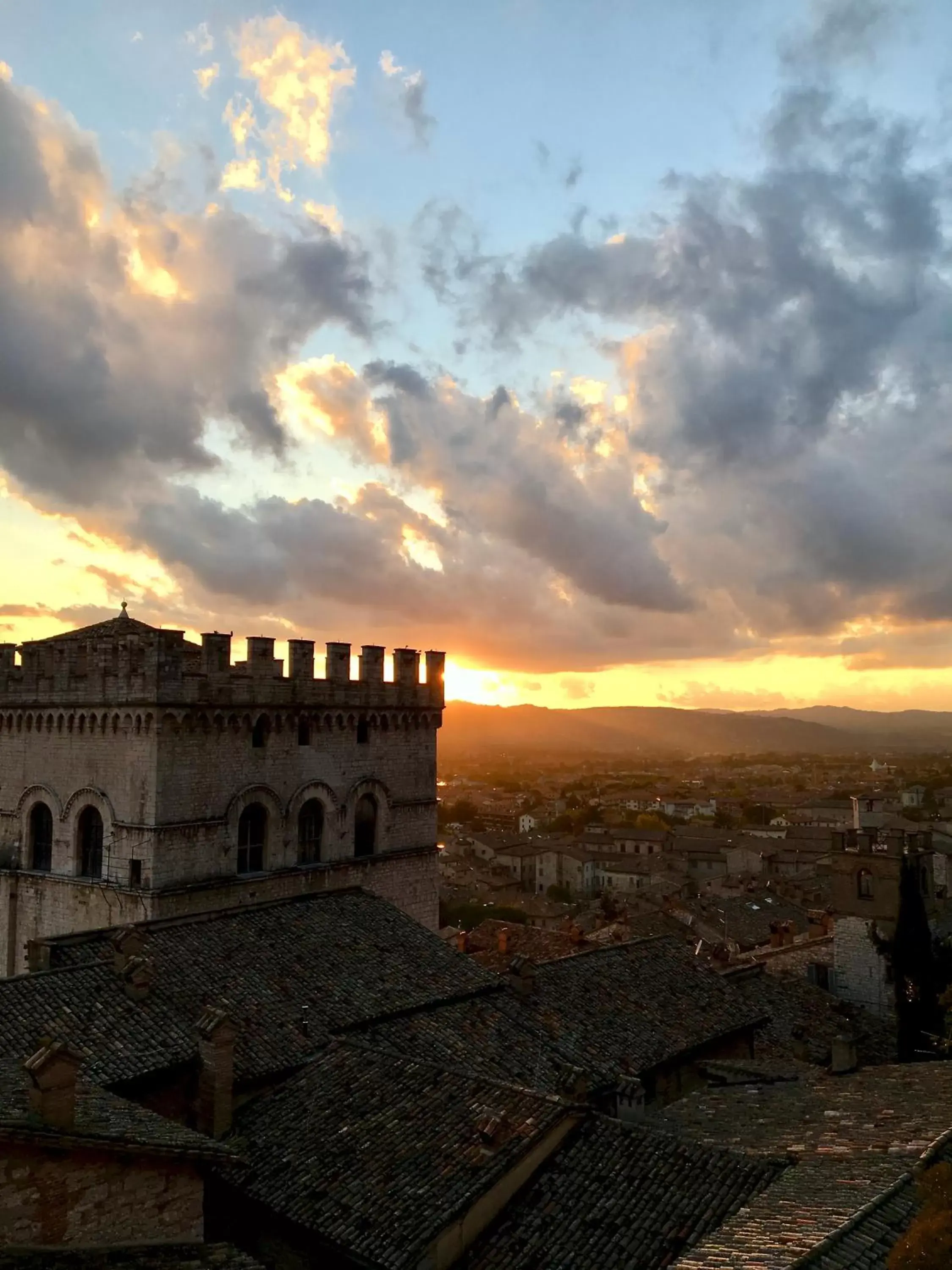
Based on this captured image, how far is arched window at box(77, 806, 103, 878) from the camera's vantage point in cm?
2362

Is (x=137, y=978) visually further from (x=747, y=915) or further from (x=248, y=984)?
(x=747, y=915)

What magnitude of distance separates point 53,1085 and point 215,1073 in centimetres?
412

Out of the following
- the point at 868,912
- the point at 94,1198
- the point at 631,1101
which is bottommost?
the point at 868,912

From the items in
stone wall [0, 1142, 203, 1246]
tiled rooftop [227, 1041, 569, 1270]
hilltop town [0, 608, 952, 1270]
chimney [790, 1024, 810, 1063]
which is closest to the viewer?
stone wall [0, 1142, 203, 1246]

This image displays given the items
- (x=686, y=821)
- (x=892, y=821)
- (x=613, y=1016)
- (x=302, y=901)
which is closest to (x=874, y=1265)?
(x=613, y=1016)

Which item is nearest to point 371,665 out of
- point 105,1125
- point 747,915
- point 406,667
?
point 406,667

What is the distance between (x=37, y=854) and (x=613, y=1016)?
14.4 meters

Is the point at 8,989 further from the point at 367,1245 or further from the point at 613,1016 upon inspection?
the point at 613,1016

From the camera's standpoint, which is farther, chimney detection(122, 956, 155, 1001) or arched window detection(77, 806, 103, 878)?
arched window detection(77, 806, 103, 878)

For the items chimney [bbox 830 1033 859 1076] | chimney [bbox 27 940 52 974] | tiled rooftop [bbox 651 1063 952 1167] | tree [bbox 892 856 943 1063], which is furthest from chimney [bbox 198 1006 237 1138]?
tree [bbox 892 856 943 1063]

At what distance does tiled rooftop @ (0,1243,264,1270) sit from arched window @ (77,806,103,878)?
15.0 metres

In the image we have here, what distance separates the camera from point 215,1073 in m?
14.6

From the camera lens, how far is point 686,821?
5576 inches

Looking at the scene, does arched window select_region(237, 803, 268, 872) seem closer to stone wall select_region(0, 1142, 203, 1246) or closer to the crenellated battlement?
the crenellated battlement
